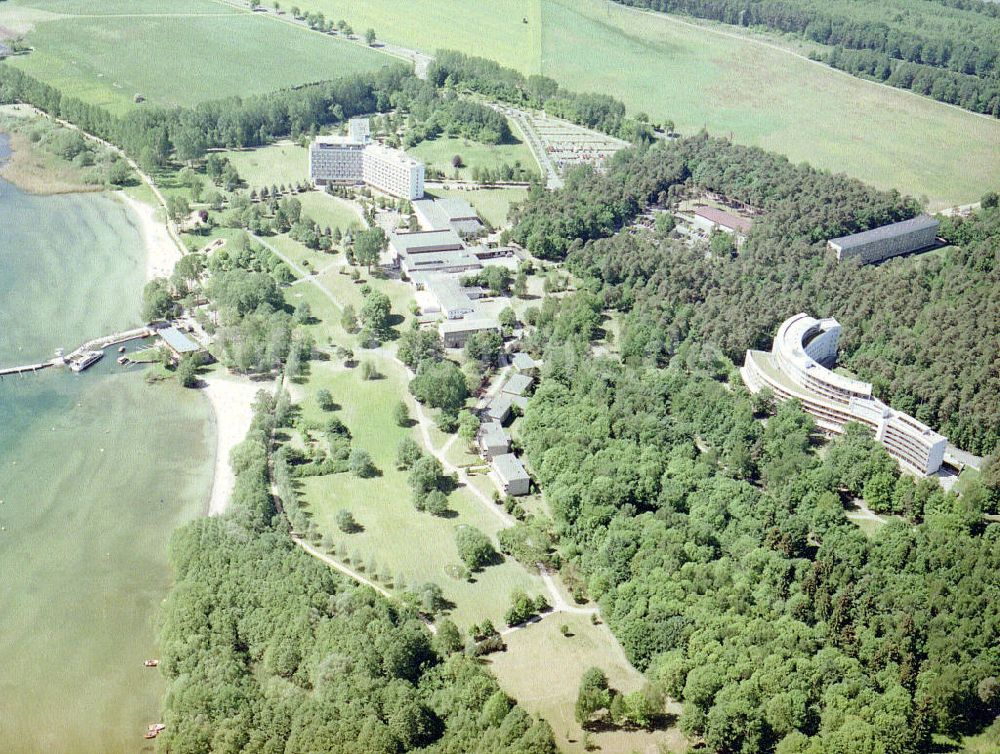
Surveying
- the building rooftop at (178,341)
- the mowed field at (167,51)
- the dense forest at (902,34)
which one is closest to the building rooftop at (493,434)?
the building rooftop at (178,341)

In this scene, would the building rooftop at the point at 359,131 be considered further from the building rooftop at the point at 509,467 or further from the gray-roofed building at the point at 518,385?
the building rooftop at the point at 509,467

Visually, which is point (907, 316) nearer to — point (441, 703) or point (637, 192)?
point (637, 192)

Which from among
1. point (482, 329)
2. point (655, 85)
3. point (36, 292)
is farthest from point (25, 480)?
point (655, 85)

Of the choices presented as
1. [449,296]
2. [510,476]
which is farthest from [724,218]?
[510,476]

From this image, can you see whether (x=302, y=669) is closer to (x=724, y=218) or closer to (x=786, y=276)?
(x=786, y=276)

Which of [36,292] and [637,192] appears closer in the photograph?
[36,292]

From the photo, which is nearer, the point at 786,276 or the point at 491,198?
the point at 786,276

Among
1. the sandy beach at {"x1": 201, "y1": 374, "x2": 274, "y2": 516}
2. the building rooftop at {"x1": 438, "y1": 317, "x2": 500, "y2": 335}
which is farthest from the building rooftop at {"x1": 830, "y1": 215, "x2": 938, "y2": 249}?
the sandy beach at {"x1": 201, "y1": 374, "x2": 274, "y2": 516}

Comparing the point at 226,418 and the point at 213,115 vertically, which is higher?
the point at 213,115

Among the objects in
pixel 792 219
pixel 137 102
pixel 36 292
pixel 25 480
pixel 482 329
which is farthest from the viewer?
pixel 137 102
